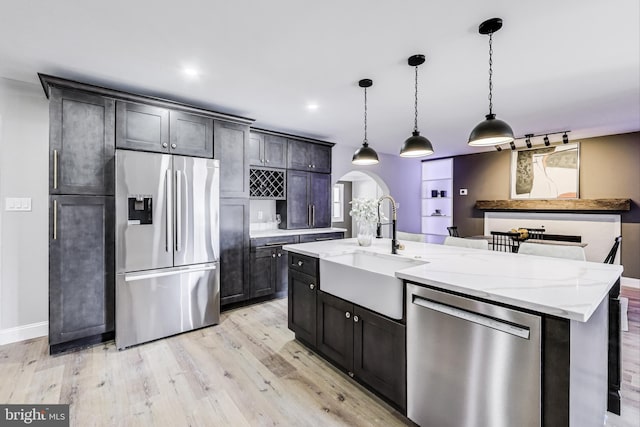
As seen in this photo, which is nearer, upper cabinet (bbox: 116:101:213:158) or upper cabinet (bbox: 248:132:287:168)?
upper cabinet (bbox: 116:101:213:158)

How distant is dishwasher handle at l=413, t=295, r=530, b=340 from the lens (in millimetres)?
1274

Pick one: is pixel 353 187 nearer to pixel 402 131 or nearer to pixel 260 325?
pixel 402 131

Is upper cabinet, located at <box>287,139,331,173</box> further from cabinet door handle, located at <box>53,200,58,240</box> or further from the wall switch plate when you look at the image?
the wall switch plate

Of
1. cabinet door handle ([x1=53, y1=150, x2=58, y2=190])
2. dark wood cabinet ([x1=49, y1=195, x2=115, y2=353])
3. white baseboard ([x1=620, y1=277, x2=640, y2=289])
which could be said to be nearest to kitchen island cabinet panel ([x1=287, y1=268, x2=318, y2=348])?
dark wood cabinet ([x1=49, y1=195, x2=115, y2=353])

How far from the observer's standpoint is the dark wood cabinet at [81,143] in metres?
2.61

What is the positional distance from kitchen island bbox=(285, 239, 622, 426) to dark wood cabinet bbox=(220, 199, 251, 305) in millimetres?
1638

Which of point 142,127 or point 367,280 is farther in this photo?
point 142,127

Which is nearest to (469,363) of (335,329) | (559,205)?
(335,329)

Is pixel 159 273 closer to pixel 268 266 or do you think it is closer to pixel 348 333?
pixel 268 266

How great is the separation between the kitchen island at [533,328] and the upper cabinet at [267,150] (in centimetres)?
236

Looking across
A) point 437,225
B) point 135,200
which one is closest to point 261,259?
point 135,200

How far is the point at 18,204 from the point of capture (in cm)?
288

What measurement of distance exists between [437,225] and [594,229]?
295cm

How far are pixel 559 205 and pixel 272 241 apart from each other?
5333 mm
